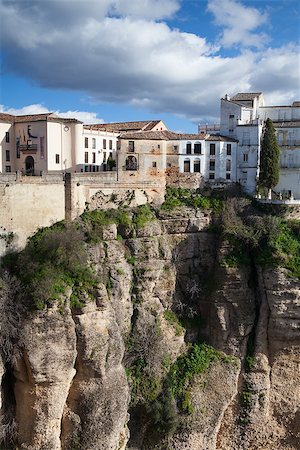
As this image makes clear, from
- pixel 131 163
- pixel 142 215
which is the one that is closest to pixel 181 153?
pixel 131 163

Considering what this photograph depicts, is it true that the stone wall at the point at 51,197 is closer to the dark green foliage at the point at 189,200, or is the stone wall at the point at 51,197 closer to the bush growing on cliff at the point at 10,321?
the dark green foliage at the point at 189,200

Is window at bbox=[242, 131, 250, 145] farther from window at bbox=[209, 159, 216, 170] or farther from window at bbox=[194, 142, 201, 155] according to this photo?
window at bbox=[194, 142, 201, 155]

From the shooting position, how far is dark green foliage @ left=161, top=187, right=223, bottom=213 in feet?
81.1

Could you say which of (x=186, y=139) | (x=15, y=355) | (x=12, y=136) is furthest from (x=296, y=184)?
(x=15, y=355)

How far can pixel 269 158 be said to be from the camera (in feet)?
83.5

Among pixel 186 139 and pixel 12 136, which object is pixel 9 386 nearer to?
pixel 12 136

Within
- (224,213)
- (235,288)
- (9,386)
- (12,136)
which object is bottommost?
(9,386)

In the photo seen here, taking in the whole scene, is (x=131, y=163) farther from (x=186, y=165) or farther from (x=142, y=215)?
(x=186, y=165)

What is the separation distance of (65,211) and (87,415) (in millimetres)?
8157

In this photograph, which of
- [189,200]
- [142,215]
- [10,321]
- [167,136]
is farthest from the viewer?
[167,136]

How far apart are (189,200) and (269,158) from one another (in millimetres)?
4467

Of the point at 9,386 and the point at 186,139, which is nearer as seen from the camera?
the point at 9,386

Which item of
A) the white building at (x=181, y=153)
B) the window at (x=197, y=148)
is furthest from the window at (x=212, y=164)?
the window at (x=197, y=148)

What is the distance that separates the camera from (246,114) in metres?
27.5
